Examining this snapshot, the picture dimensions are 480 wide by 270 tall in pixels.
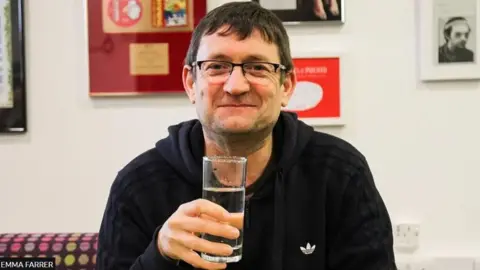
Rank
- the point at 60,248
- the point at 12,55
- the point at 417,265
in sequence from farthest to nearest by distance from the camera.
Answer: the point at 12,55, the point at 417,265, the point at 60,248

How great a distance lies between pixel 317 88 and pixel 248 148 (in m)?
0.98

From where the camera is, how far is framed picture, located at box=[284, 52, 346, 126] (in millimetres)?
2268

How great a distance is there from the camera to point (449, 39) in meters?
2.24

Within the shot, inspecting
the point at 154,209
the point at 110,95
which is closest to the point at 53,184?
the point at 110,95

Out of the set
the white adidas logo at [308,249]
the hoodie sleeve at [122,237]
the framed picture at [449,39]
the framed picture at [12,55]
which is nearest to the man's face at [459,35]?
the framed picture at [449,39]

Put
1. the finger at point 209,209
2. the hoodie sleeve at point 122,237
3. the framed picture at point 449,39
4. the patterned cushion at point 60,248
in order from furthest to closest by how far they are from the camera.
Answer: the framed picture at point 449,39
the patterned cushion at point 60,248
the hoodie sleeve at point 122,237
the finger at point 209,209

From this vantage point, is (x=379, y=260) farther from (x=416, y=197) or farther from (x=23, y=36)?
(x=23, y=36)

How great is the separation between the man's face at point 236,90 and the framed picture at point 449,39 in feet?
3.77

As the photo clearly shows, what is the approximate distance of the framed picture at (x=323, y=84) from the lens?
7.44ft

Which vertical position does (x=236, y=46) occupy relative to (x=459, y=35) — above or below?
below

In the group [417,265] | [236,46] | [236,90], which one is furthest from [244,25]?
[417,265]

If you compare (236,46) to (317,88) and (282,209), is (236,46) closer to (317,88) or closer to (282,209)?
(282,209)

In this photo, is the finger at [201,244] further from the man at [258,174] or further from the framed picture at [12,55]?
the framed picture at [12,55]

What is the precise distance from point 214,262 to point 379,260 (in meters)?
0.46
